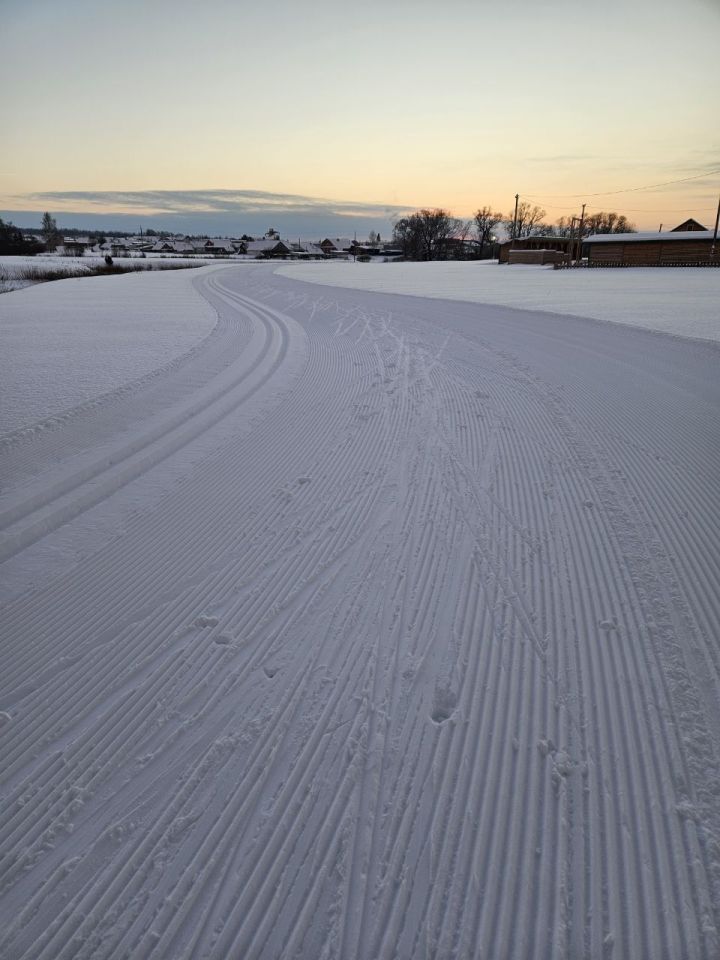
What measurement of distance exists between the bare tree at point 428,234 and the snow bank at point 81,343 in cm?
8592

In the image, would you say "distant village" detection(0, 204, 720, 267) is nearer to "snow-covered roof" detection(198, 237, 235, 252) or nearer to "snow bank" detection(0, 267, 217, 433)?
"snow-covered roof" detection(198, 237, 235, 252)

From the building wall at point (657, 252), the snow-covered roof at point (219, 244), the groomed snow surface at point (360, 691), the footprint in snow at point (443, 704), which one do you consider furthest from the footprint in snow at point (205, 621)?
the snow-covered roof at point (219, 244)

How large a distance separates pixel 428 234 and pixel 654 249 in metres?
54.9

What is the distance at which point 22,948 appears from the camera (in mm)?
1768

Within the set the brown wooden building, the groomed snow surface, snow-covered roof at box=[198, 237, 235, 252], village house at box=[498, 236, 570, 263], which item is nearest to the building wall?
the brown wooden building

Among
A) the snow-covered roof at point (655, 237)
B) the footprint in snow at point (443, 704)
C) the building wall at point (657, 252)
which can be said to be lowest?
the footprint in snow at point (443, 704)

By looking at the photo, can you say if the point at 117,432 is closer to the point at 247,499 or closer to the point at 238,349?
the point at 247,499

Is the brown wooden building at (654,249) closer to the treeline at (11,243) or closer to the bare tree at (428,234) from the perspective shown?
the bare tree at (428,234)

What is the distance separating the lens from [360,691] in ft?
8.90

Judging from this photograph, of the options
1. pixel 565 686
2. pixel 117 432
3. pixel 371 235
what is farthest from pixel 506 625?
pixel 371 235

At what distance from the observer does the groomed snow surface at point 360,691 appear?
6.15 feet

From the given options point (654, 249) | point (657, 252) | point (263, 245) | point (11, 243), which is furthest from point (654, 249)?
point (263, 245)

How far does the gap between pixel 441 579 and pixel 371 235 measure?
632 feet

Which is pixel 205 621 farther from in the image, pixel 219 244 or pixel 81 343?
pixel 219 244
